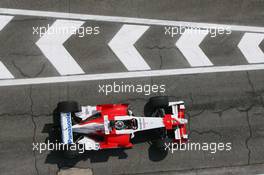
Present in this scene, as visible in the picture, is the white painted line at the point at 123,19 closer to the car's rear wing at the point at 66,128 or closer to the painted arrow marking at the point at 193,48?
the painted arrow marking at the point at 193,48

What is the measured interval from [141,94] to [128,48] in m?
1.41

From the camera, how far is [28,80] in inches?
411

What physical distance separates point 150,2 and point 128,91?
275 centimetres

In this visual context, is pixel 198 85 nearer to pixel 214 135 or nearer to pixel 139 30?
pixel 214 135

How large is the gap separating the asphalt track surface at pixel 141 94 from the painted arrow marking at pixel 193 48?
0.17 m

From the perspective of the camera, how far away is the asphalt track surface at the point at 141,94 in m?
10.3

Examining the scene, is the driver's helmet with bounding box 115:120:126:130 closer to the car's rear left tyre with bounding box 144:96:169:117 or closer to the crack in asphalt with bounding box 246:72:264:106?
the car's rear left tyre with bounding box 144:96:169:117

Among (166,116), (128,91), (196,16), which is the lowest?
(166,116)

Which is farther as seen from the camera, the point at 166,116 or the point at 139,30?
the point at 139,30

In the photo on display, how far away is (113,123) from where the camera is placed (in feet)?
31.8

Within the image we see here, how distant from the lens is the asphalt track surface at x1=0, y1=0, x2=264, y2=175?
10.3 metres

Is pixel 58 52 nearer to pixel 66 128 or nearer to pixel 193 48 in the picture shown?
pixel 66 128

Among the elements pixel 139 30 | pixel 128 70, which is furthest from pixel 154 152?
pixel 139 30

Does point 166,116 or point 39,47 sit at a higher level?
point 39,47
